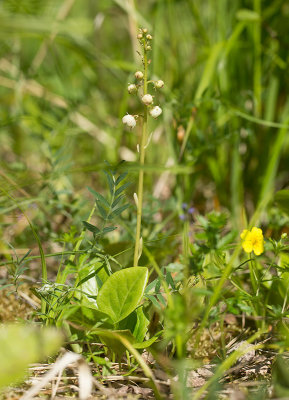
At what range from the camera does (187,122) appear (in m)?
1.94

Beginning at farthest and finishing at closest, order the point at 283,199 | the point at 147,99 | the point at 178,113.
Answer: the point at 178,113
the point at 283,199
the point at 147,99

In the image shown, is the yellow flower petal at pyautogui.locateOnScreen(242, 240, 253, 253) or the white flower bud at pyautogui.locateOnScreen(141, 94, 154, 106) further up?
the white flower bud at pyautogui.locateOnScreen(141, 94, 154, 106)

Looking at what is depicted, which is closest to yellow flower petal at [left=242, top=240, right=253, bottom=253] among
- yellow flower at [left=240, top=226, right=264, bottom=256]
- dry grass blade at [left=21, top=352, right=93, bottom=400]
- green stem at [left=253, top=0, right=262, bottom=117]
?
yellow flower at [left=240, top=226, right=264, bottom=256]

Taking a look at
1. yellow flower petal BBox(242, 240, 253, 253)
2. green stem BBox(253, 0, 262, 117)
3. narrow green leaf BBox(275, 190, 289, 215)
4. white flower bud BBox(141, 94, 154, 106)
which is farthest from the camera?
green stem BBox(253, 0, 262, 117)

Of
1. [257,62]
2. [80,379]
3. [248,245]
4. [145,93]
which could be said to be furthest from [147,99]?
[257,62]

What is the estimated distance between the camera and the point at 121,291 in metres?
1.17

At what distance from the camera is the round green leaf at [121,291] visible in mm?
1167

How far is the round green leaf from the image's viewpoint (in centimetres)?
117

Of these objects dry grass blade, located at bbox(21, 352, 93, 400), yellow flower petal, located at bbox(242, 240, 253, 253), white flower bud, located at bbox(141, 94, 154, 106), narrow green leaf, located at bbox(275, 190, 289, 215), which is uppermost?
white flower bud, located at bbox(141, 94, 154, 106)

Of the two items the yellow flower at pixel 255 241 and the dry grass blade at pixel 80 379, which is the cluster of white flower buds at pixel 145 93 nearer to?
the yellow flower at pixel 255 241

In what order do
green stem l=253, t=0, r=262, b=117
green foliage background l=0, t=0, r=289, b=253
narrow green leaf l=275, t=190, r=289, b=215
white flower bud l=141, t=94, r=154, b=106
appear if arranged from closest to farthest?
1. white flower bud l=141, t=94, r=154, b=106
2. narrow green leaf l=275, t=190, r=289, b=215
3. green foliage background l=0, t=0, r=289, b=253
4. green stem l=253, t=0, r=262, b=117

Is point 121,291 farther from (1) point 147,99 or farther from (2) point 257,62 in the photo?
(2) point 257,62

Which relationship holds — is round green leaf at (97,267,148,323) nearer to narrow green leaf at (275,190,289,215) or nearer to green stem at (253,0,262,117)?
narrow green leaf at (275,190,289,215)

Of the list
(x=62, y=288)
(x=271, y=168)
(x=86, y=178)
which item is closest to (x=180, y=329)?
(x=62, y=288)
